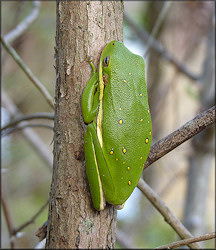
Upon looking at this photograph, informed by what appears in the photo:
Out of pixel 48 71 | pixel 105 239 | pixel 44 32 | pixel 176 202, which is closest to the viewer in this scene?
pixel 105 239

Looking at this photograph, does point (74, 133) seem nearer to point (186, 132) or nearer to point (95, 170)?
point (95, 170)

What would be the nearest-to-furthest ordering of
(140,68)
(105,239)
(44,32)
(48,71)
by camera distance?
(105,239) < (140,68) < (44,32) < (48,71)

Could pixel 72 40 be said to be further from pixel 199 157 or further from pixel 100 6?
pixel 199 157

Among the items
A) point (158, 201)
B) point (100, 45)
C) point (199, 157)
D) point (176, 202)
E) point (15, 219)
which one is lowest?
point (176, 202)

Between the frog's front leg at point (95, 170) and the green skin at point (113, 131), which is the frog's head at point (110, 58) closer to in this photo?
the green skin at point (113, 131)

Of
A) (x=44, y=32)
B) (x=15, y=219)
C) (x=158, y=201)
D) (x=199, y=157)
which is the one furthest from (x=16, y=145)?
(x=158, y=201)

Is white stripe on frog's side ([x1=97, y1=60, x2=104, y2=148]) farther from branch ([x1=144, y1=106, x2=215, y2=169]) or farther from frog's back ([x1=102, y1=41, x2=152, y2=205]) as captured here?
branch ([x1=144, y1=106, x2=215, y2=169])

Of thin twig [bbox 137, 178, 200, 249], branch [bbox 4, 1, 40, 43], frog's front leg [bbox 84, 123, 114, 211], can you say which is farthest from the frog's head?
branch [bbox 4, 1, 40, 43]

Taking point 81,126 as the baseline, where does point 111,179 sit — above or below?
below

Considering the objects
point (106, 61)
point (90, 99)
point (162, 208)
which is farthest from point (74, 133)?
point (162, 208)
